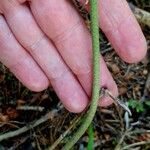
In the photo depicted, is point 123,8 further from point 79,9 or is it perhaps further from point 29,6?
point 29,6

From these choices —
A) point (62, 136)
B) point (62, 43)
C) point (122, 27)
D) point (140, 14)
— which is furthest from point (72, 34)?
point (140, 14)

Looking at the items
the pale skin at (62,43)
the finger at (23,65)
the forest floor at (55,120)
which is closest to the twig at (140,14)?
the forest floor at (55,120)

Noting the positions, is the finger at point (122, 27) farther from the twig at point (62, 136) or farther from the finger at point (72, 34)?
the twig at point (62, 136)

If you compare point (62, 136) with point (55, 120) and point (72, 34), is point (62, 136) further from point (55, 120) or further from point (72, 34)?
point (72, 34)

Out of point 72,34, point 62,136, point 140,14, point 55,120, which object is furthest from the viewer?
point 140,14

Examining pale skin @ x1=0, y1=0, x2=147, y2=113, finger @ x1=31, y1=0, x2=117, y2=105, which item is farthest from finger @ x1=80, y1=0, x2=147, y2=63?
finger @ x1=31, y1=0, x2=117, y2=105

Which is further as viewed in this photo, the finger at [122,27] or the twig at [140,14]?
the twig at [140,14]

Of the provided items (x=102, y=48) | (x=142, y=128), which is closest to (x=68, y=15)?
(x=102, y=48)
